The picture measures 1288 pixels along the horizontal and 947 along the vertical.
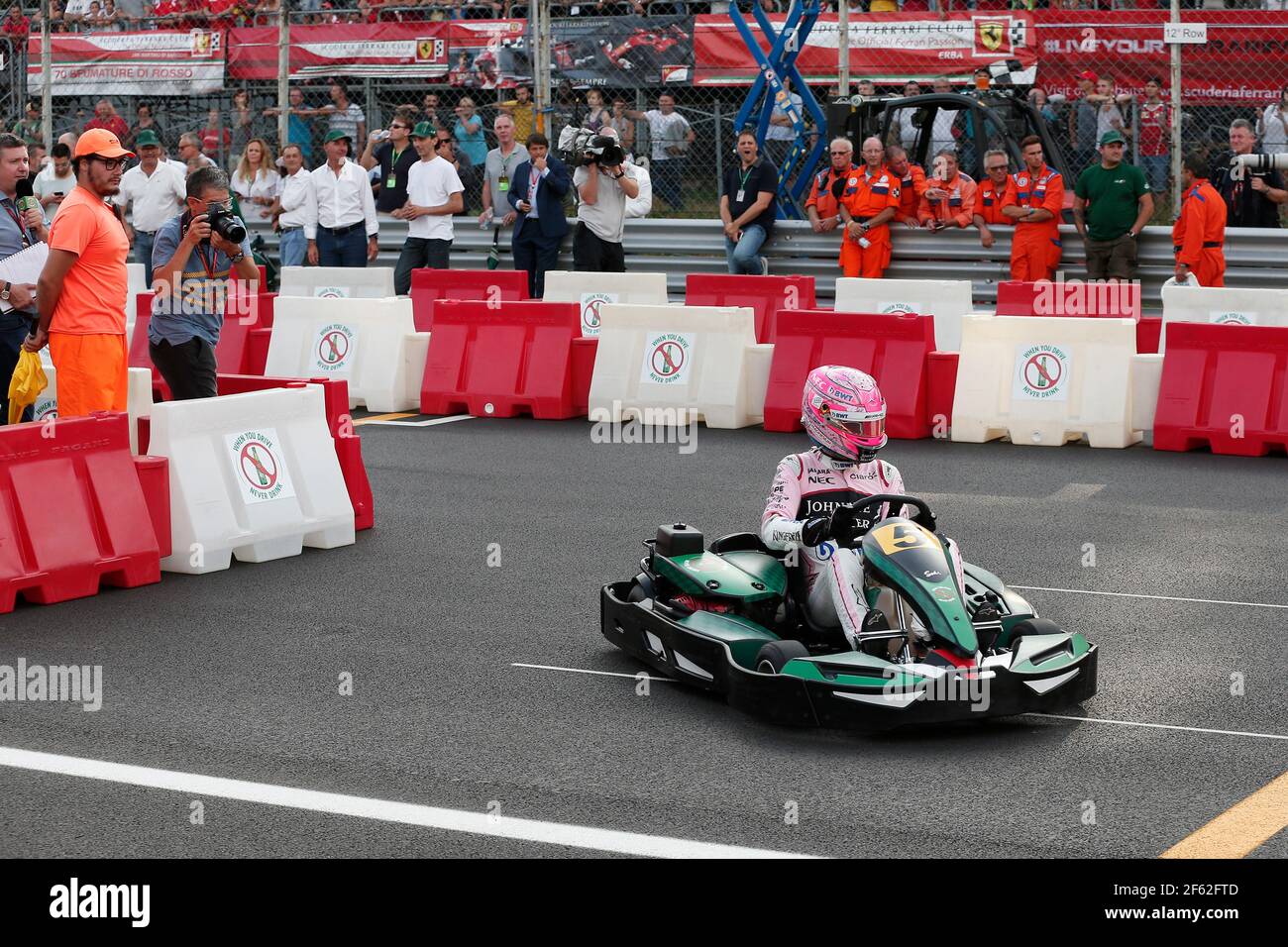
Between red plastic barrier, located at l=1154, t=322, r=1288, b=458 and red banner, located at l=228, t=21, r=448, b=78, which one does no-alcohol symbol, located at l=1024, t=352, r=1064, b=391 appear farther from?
red banner, located at l=228, t=21, r=448, b=78

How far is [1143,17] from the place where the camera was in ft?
60.4

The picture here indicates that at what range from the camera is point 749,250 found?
1833cm

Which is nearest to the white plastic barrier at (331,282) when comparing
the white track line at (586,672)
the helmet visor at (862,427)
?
the white track line at (586,672)

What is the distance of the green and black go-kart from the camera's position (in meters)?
6.47

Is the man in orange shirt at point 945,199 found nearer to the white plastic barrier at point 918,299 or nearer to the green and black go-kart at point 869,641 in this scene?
the white plastic barrier at point 918,299

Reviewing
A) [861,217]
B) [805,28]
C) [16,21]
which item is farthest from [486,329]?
[16,21]

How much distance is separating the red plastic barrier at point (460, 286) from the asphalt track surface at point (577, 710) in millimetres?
6416

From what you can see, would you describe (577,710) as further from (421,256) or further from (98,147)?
(421,256)

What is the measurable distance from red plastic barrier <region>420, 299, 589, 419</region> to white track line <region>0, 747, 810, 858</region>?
855cm

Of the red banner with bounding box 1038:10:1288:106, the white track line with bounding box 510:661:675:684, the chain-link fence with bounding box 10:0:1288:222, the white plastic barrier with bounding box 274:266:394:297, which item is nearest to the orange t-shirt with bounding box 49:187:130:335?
the white track line with bounding box 510:661:675:684

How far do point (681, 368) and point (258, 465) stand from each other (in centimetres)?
526
